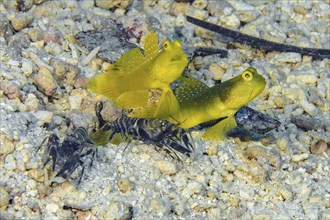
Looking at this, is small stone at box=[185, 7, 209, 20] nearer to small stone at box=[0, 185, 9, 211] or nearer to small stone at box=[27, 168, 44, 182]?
small stone at box=[27, 168, 44, 182]

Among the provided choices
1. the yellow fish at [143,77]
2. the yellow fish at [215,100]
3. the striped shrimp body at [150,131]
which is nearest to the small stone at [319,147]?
the yellow fish at [215,100]

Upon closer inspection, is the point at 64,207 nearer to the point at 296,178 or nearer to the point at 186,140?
the point at 186,140

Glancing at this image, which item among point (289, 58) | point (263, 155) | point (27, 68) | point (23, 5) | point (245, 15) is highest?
point (23, 5)

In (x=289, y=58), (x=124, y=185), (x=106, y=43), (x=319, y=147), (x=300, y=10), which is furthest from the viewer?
(x=300, y=10)

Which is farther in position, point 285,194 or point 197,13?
point 197,13

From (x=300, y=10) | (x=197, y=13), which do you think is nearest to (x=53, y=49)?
(x=197, y=13)

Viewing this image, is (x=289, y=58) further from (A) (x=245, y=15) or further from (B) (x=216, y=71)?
(B) (x=216, y=71)

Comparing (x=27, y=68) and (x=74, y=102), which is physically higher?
(x=27, y=68)
